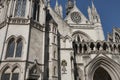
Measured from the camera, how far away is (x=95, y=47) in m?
21.4

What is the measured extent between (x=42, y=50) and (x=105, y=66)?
410 inches

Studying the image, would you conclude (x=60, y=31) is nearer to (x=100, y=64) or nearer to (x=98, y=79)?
(x=100, y=64)

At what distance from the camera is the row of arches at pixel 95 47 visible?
70.1 ft

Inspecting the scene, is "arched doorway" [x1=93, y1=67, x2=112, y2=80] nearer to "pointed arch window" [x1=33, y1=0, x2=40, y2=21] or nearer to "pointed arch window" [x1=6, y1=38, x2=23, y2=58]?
"pointed arch window" [x1=33, y1=0, x2=40, y2=21]

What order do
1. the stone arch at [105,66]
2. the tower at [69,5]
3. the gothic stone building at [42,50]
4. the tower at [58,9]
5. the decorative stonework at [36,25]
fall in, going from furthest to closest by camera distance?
the tower at [69,5] → the tower at [58,9] → the stone arch at [105,66] → the decorative stonework at [36,25] → the gothic stone building at [42,50]

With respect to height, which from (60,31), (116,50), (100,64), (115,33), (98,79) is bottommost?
(98,79)

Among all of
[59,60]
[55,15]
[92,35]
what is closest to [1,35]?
[59,60]

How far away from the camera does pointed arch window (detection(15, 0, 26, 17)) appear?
16.4 metres

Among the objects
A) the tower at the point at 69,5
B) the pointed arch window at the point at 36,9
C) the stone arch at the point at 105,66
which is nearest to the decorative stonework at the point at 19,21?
the pointed arch window at the point at 36,9

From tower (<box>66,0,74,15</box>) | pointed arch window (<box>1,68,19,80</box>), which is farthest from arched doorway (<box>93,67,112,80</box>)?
tower (<box>66,0,74,15</box>)

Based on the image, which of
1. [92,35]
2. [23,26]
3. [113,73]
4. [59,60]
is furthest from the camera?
[92,35]

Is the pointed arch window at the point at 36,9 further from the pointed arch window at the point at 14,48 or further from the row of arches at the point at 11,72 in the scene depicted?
the row of arches at the point at 11,72

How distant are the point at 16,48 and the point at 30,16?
13.1 ft

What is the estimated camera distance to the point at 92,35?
3466 centimetres
